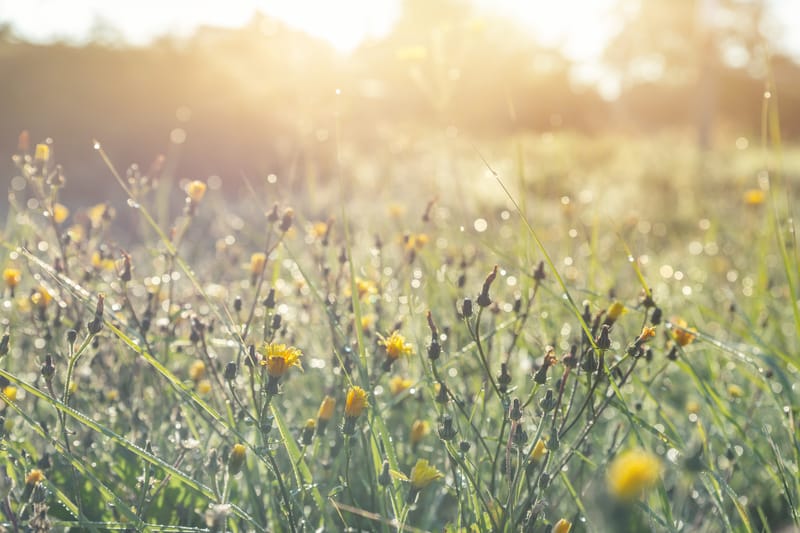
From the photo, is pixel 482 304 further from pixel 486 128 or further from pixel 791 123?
pixel 791 123

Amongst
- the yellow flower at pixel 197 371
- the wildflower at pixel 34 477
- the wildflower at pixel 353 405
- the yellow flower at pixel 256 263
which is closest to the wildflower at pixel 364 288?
the yellow flower at pixel 256 263

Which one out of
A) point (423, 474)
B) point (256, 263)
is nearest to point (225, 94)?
point (256, 263)

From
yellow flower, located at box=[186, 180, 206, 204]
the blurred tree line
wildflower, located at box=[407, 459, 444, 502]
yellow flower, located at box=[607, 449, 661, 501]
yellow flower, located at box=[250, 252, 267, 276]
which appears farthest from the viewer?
the blurred tree line

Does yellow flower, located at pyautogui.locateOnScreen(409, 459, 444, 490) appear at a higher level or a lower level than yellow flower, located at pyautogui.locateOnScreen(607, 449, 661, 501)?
lower

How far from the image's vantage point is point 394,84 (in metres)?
17.9

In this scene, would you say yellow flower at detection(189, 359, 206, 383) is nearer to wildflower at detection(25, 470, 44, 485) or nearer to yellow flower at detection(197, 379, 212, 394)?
yellow flower at detection(197, 379, 212, 394)

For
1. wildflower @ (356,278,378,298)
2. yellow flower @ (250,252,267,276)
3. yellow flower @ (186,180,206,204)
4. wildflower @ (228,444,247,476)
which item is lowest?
wildflower @ (228,444,247,476)

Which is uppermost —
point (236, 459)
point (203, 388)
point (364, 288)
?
point (364, 288)

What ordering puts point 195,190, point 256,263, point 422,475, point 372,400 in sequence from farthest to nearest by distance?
point 256,263 < point 195,190 < point 372,400 < point 422,475

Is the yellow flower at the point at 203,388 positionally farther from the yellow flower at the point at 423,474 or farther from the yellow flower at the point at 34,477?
the yellow flower at the point at 423,474

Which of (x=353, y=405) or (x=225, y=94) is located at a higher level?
(x=225, y=94)

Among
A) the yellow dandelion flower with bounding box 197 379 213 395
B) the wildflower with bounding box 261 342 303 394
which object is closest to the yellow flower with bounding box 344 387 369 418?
the wildflower with bounding box 261 342 303 394

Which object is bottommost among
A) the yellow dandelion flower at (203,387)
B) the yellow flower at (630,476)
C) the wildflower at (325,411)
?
the yellow dandelion flower at (203,387)

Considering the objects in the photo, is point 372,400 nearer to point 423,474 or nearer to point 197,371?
point 423,474
